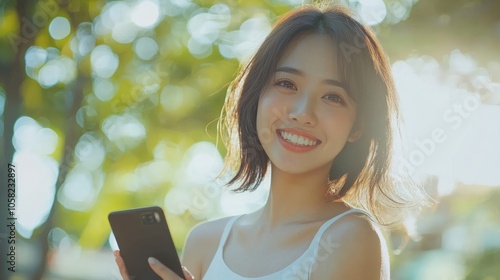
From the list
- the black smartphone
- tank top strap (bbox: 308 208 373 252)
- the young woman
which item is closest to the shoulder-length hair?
the young woman

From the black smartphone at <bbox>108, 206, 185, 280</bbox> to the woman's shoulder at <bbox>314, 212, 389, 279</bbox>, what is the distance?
0.31 m

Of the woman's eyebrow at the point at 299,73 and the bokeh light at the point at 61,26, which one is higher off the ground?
the bokeh light at the point at 61,26

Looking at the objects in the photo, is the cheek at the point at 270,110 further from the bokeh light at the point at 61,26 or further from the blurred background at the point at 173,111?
the bokeh light at the point at 61,26

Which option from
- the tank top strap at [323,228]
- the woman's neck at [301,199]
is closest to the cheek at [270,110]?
the woman's neck at [301,199]

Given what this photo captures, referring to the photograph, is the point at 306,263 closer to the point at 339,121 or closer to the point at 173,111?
the point at 339,121

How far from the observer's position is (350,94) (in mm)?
1611

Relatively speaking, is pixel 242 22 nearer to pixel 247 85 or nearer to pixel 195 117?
pixel 195 117

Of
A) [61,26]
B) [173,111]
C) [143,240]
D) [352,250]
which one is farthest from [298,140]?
[173,111]

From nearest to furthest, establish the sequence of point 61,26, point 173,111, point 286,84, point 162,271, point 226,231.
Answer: point 162,271 → point 286,84 → point 226,231 → point 61,26 → point 173,111

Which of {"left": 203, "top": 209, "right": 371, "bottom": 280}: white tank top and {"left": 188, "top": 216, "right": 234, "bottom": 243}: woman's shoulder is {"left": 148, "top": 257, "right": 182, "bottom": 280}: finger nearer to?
{"left": 203, "top": 209, "right": 371, "bottom": 280}: white tank top

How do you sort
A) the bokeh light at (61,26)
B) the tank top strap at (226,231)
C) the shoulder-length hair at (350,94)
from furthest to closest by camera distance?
the bokeh light at (61,26) → the tank top strap at (226,231) → the shoulder-length hair at (350,94)

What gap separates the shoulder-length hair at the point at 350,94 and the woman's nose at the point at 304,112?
91mm

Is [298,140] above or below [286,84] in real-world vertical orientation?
below

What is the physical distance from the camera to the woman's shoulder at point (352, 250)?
5.04ft
